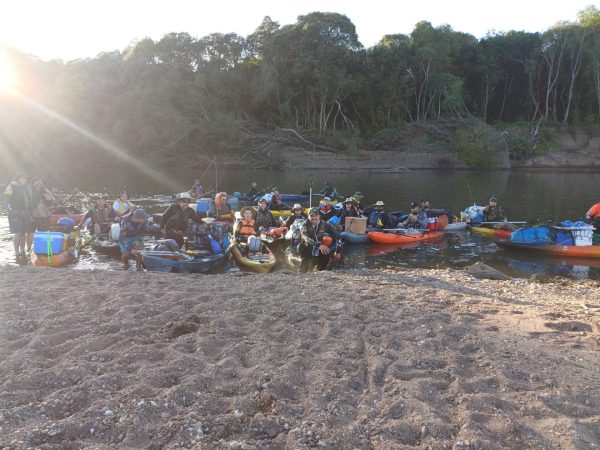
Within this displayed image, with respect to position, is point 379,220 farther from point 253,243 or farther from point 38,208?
point 38,208

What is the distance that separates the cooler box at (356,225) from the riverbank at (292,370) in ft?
29.3

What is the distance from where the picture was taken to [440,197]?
2925 cm

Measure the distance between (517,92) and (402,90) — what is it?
579 inches

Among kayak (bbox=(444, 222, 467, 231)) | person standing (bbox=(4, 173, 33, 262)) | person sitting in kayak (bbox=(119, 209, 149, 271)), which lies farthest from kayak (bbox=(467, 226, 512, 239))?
person standing (bbox=(4, 173, 33, 262))

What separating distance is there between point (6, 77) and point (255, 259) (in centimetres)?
5575

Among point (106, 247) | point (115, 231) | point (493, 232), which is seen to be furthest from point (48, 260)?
point (493, 232)

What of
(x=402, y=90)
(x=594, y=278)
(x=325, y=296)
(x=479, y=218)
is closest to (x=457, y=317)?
(x=325, y=296)

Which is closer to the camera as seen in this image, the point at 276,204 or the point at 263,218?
the point at 263,218

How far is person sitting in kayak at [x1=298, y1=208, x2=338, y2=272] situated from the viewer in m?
11.8

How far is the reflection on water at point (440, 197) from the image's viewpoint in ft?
45.9

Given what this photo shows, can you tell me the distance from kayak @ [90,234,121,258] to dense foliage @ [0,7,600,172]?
123ft

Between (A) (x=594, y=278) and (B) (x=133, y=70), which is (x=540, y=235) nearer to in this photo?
(A) (x=594, y=278)

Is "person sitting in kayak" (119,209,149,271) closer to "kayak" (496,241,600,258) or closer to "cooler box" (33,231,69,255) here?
"cooler box" (33,231,69,255)

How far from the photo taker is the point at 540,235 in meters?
14.8
